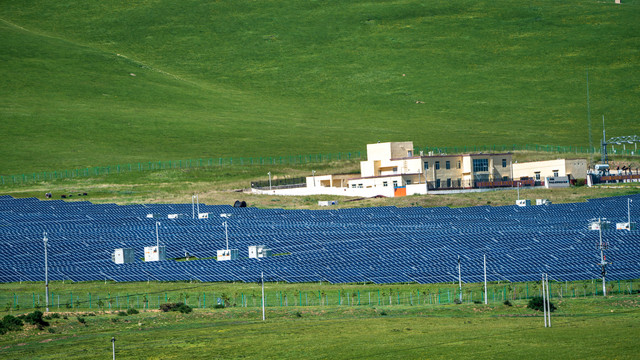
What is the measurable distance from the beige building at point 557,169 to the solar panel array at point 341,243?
2635cm

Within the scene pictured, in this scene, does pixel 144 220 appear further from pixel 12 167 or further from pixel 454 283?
pixel 12 167

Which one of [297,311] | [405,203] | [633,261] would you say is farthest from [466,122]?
[297,311]

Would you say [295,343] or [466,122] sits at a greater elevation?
[466,122]

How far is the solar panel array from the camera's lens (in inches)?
2628

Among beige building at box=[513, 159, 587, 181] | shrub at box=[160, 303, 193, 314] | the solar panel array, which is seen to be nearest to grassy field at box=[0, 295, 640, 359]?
shrub at box=[160, 303, 193, 314]

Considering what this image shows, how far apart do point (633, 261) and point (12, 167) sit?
107228 millimetres

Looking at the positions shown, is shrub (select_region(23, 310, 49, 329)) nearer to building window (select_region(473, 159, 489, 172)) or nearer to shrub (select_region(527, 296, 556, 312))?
shrub (select_region(527, 296, 556, 312))

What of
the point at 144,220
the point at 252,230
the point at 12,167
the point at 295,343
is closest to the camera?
the point at 295,343

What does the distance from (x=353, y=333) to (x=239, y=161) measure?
10730 centimetres

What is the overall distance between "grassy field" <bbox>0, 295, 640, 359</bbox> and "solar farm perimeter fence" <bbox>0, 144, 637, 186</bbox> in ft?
295

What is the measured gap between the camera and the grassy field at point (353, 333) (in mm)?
42125

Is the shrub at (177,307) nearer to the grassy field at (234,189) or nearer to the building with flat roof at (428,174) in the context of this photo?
the grassy field at (234,189)

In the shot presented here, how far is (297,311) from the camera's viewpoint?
54844 mm

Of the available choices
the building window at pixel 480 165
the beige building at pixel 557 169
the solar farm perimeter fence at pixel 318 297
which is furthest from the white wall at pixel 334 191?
the solar farm perimeter fence at pixel 318 297
